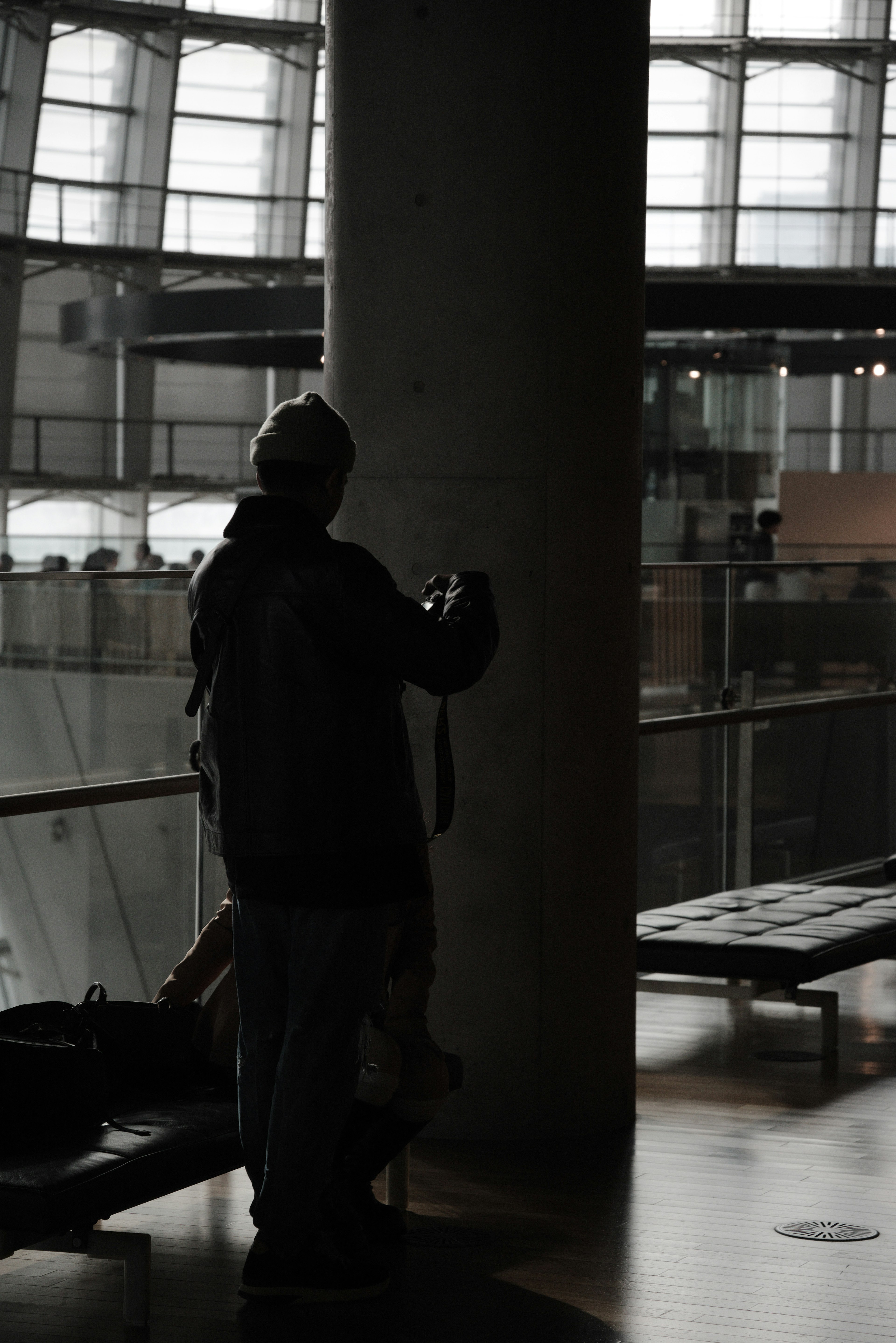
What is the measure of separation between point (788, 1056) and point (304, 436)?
10.6 ft

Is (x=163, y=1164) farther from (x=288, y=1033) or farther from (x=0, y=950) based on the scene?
(x=0, y=950)

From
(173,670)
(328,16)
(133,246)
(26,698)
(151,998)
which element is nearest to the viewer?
(328,16)

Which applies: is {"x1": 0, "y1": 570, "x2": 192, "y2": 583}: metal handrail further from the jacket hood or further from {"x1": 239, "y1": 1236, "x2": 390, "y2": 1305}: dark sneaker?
{"x1": 239, "y1": 1236, "x2": 390, "y2": 1305}: dark sneaker

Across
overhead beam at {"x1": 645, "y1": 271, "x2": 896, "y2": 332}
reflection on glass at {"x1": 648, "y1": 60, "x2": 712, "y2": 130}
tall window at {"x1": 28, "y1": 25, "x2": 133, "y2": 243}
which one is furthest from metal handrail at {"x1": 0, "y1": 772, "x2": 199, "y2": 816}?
reflection on glass at {"x1": 648, "y1": 60, "x2": 712, "y2": 130}

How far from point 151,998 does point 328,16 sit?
3.54m

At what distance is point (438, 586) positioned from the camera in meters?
3.34

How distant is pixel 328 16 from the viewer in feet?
14.9

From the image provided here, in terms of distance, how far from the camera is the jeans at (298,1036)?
3098mm

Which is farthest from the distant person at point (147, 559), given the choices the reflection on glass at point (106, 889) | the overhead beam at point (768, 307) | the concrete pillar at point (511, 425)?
the concrete pillar at point (511, 425)

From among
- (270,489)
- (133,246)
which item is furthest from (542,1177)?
(133,246)

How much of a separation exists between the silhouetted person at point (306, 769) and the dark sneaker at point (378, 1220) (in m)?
0.45

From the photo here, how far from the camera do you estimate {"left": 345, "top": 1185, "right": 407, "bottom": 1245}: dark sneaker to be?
3.66 meters

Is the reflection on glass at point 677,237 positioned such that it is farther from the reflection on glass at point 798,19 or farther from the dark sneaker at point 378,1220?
the dark sneaker at point 378,1220

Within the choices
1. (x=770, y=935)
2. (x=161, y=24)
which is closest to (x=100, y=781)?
(x=770, y=935)
